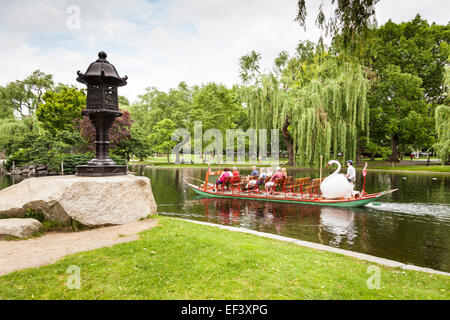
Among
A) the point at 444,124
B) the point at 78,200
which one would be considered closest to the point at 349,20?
the point at 78,200

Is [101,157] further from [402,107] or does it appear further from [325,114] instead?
[402,107]

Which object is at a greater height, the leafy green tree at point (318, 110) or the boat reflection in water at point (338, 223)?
the leafy green tree at point (318, 110)

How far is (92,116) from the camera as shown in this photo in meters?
8.70

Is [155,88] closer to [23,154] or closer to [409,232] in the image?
[23,154]

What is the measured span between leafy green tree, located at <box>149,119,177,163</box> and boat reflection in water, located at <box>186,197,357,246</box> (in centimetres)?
3032

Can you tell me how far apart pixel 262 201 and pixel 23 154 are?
2415 cm

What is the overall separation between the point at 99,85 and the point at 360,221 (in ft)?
36.0

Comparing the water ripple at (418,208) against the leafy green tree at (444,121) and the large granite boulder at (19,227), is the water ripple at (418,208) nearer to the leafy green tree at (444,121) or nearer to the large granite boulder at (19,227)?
the large granite boulder at (19,227)

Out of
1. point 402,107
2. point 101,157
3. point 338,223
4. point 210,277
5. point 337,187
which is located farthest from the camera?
point 402,107

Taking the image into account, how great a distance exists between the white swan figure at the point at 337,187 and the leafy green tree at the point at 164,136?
110 feet

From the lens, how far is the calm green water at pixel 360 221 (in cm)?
786

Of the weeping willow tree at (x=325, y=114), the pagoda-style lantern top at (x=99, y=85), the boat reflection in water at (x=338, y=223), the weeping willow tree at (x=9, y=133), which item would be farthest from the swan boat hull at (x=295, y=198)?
the weeping willow tree at (x=9, y=133)

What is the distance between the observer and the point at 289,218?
37.9 feet

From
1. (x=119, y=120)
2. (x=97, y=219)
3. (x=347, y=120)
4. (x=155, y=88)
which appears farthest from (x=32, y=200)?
(x=155, y=88)
